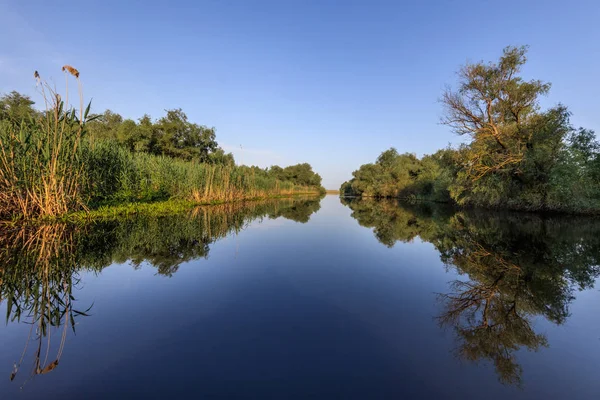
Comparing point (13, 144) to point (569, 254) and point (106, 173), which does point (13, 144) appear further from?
point (569, 254)

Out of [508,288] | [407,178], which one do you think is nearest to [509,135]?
[508,288]

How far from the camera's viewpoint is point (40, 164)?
715 cm

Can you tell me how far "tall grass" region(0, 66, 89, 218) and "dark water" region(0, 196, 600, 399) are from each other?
160cm

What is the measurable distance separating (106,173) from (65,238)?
538cm

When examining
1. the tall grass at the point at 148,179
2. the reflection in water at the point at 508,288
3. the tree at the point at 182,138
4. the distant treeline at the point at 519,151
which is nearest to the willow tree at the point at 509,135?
the distant treeline at the point at 519,151

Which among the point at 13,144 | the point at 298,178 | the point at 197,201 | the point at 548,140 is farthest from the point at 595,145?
the point at 298,178

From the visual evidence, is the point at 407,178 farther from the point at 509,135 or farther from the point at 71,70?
the point at 71,70

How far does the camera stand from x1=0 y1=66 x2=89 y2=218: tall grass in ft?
22.6

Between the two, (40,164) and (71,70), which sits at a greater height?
(71,70)

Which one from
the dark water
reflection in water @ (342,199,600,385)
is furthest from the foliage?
the dark water

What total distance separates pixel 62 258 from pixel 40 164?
13.8 feet

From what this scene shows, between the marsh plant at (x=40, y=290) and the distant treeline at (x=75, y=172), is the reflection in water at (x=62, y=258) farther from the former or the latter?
the distant treeline at (x=75, y=172)

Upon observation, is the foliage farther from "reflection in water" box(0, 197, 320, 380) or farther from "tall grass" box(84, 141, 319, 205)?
"reflection in water" box(0, 197, 320, 380)

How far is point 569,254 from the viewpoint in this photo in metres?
6.45
